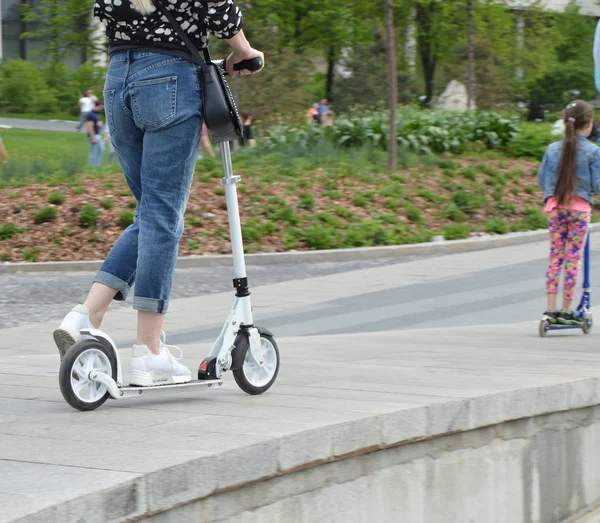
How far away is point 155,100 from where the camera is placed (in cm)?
400

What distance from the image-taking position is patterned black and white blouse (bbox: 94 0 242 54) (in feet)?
13.2

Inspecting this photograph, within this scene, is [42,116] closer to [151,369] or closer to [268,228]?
[268,228]

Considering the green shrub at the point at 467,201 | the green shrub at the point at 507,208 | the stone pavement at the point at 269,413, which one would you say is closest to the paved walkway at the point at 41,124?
the green shrub at the point at 467,201

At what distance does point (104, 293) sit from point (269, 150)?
1581 centimetres

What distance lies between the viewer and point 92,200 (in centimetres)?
1502

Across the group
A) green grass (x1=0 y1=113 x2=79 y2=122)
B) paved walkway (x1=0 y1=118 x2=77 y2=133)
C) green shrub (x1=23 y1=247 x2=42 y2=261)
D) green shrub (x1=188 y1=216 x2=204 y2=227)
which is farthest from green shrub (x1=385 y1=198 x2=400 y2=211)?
green grass (x1=0 y1=113 x2=79 y2=122)

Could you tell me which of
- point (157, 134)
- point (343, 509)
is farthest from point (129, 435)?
point (157, 134)

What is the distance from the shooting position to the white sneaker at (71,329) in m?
4.02

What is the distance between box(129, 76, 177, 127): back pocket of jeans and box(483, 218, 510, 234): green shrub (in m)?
12.7

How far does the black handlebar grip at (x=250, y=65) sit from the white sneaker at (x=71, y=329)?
1.10 meters

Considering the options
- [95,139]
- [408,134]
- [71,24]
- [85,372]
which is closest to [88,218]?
[408,134]

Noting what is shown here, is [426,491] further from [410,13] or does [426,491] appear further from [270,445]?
[410,13]

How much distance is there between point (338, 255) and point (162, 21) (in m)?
10.2

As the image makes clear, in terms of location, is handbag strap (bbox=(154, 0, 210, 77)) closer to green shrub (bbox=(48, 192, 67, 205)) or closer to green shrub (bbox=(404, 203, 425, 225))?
green shrub (bbox=(48, 192, 67, 205))
